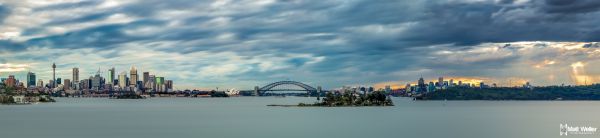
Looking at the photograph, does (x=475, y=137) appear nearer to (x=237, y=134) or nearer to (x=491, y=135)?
(x=491, y=135)

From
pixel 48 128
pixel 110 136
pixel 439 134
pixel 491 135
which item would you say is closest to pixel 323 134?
pixel 439 134

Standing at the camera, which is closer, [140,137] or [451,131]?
[140,137]

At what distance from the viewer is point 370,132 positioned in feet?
335

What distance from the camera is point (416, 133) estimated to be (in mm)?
99688

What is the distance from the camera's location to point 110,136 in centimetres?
9662

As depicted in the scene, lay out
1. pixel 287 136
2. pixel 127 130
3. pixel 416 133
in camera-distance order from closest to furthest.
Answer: pixel 287 136
pixel 416 133
pixel 127 130

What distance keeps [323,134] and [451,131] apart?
1996cm

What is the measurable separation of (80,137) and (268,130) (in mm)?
26345

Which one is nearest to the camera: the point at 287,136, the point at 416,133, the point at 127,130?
the point at 287,136

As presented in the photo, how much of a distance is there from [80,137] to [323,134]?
107ft

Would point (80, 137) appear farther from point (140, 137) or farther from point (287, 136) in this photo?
point (287, 136)

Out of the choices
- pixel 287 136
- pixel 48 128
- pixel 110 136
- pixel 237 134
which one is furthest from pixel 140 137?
pixel 48 128

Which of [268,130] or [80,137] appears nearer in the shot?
[80,137]

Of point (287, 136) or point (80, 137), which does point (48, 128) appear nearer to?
point (80, 137)
